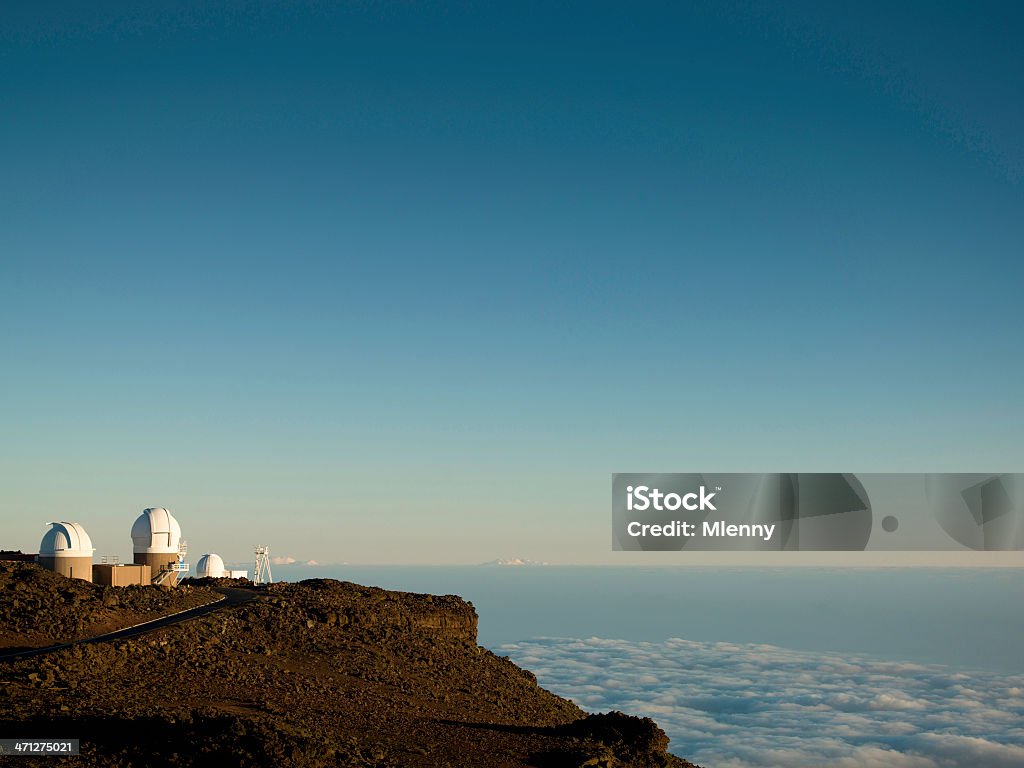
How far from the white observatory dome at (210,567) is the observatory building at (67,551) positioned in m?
13.8

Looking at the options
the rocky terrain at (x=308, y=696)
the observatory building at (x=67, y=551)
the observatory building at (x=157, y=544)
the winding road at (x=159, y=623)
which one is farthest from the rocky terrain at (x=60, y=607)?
the observatory building at (x=157, y=544)

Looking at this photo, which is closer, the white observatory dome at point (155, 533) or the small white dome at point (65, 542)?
the small white dome at point (65, 542)

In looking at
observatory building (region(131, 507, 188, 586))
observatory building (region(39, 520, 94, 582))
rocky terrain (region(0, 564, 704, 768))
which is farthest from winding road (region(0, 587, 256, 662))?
observatory building (region(39, 520, 94, 582))

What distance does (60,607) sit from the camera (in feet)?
109

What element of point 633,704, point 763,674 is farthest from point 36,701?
point 763,674

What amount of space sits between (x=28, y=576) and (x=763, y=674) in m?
149

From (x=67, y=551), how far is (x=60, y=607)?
31.7 ft

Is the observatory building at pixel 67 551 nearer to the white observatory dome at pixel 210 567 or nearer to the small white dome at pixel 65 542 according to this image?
the small white dome at pixel 65 542

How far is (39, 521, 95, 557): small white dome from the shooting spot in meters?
41.9

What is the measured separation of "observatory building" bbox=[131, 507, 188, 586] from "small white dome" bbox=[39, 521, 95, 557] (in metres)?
4.65

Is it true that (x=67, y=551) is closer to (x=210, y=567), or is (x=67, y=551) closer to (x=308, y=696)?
(x=210, y=567)

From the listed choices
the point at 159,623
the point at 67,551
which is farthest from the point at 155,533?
the point at 159,623

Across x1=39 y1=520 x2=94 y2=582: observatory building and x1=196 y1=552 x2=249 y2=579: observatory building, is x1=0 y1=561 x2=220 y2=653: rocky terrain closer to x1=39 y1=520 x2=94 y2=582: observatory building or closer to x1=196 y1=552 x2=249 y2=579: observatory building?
x1=39 y1=520 x2=94 y2=582: observatory building

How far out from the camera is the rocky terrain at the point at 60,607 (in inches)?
1218
